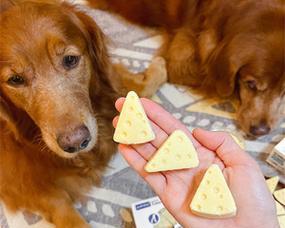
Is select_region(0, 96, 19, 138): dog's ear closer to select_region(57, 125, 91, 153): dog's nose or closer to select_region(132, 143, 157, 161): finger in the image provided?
select_region(57, 125, 91, 153): dog's nose

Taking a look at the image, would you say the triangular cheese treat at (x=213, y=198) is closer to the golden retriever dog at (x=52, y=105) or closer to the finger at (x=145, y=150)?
the finger at (x=145, y=150)

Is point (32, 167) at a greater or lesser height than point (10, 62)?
lesser

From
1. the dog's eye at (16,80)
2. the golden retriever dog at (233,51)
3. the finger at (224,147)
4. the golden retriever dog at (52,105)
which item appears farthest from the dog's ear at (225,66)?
the dog's eye at (16,80)

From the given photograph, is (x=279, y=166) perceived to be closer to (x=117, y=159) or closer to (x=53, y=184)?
(x=117, y=159)

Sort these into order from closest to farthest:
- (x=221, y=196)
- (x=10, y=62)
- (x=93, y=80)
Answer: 1. (x=221, y=196)
2. (x=10, y=62)
3. (x=93, y=80)

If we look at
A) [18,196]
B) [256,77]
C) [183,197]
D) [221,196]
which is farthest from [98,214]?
[256,77]

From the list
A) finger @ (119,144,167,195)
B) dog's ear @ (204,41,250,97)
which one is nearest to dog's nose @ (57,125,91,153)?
finger @ (119,144,167,195)

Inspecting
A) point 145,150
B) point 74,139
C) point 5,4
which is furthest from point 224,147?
point 5,4
